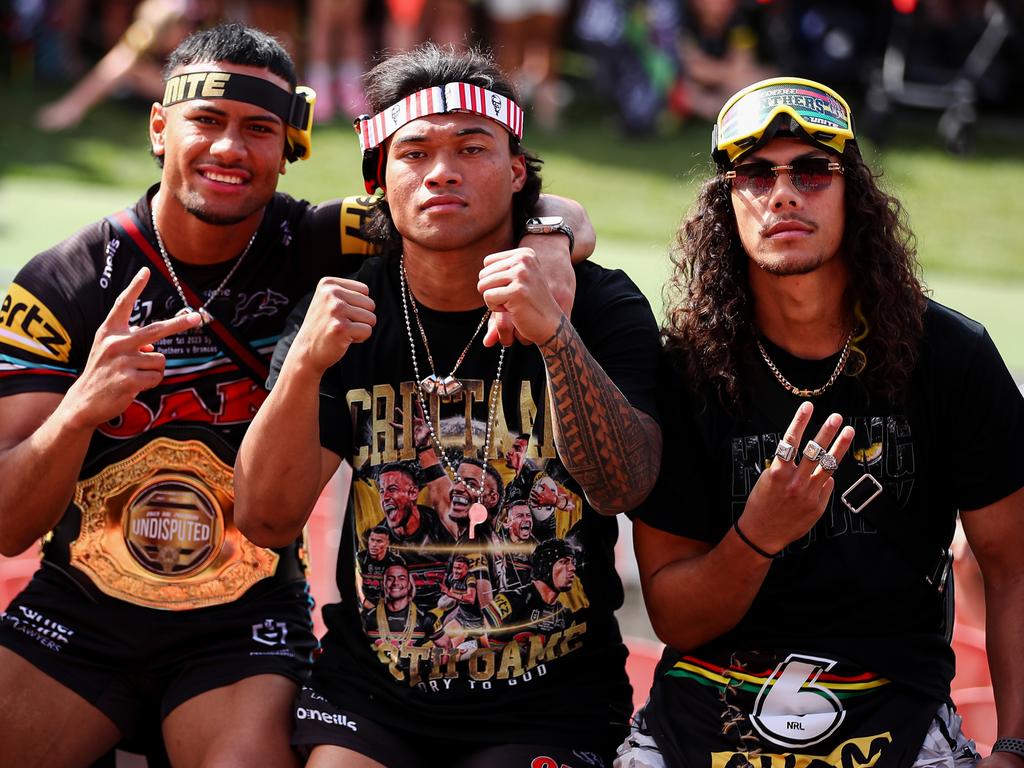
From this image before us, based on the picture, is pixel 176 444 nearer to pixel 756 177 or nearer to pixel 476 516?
pixel 476 516

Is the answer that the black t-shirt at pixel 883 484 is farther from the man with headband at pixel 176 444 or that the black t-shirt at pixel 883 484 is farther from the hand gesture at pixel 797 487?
the man with headband at pixel 176 444

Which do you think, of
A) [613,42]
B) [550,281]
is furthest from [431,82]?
[613,42]

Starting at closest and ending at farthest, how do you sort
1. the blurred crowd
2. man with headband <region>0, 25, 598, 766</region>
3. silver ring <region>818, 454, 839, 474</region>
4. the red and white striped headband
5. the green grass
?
silver ring <region>818, 454, 839, 474</region> < the red and white striped headband < man with headband <region>0, 25, 598, 766</region> < the green grass < the blurred crowd

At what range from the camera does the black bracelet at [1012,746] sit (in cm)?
287

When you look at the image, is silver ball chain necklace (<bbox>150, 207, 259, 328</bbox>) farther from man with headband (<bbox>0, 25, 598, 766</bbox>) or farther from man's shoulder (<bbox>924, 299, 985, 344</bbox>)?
man's shoulder (<bbox>924, 299, 985, 344</bbox>)

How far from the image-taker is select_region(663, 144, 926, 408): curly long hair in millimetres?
3047

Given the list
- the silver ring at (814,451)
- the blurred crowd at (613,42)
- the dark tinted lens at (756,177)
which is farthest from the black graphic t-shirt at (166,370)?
the blurred crowd at (613,42)

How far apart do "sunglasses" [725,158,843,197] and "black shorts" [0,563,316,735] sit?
172 cm

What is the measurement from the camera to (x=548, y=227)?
3283 mm

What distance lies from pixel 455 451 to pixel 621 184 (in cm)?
914

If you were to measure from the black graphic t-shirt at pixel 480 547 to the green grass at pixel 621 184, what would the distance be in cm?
611

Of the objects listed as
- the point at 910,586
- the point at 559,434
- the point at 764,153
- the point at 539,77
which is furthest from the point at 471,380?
the point at 539,77

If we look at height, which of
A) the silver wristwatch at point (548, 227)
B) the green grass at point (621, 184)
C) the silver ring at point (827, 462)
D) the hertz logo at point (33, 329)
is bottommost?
the silver ring at point (827, 462)

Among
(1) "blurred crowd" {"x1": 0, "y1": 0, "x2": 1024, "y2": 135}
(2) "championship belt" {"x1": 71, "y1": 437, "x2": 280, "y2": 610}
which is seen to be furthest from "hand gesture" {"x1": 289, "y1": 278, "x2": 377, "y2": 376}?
(1) "blurred crowd" {"x1": 0, "y1": 0, "x2": 1024, "y2": 135}
